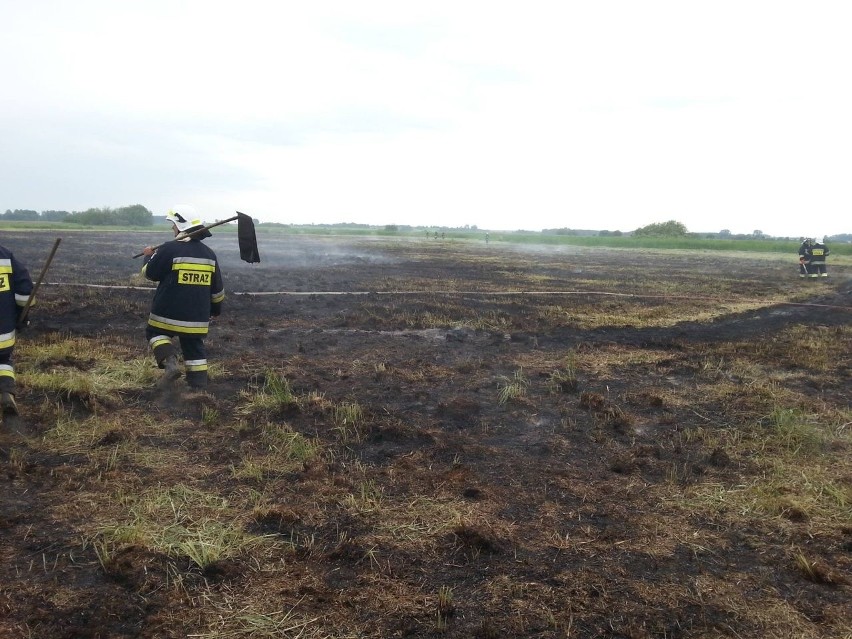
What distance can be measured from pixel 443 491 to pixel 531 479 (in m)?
0.68

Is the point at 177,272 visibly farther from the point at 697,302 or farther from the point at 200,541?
the point at 697,302

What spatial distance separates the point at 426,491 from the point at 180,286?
11.2 feet

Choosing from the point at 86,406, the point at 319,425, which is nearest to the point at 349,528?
the point at 319,425

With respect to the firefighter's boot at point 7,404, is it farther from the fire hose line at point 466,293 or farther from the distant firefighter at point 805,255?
the distant firefighter at point 805,255

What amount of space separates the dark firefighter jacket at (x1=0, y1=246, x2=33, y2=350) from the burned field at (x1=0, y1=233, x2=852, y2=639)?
0.75 metres

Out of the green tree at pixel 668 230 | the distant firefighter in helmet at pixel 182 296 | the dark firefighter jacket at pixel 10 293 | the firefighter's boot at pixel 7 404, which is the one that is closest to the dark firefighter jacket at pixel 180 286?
the distant firefighter in helmet at pixel 182 296

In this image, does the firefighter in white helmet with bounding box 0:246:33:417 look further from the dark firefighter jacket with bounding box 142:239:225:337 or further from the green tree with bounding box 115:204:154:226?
the green tree with bounding box 115:204:154:226

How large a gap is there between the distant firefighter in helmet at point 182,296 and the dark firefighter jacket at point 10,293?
1010 mm

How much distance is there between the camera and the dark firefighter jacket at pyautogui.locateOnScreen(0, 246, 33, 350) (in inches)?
194

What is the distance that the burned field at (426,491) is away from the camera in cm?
271

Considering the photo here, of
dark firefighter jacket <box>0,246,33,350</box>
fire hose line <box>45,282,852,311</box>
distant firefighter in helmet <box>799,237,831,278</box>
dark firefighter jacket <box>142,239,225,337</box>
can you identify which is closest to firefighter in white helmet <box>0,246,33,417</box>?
dark firefighter jacket <box>0,246,33,350</box>

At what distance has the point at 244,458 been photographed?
439 centimetres

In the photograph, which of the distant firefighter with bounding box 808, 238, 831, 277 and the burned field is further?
the distant firefighter with bounding box 808, 238, 831, 277

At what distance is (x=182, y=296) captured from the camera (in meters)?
5.82
